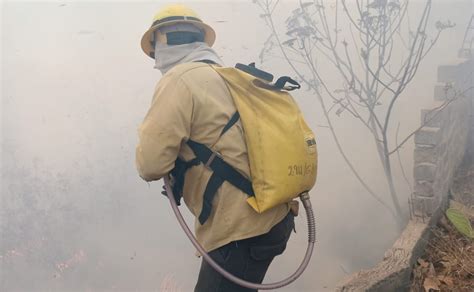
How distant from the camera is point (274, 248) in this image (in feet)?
6.57

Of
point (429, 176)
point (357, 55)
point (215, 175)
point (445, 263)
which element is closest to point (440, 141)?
point (429, 176)

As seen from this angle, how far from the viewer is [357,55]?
383 centimetres

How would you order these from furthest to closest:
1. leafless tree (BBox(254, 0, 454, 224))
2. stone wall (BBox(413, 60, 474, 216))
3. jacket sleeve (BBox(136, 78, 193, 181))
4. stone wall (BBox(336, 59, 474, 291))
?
leafless tree (BBox(254, 0, 454, 224))
stone wall (BBox(413, 60, 474, 216))
stone wall (BBox(336, 59, 474, 291))
jacket sleeve (BBox(136, 78, 193, 181))

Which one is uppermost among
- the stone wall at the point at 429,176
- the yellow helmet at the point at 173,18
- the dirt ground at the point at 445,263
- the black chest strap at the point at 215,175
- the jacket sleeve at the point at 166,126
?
the yellow helmet at the point at 173,18

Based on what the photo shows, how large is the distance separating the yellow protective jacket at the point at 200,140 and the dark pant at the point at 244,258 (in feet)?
0.20

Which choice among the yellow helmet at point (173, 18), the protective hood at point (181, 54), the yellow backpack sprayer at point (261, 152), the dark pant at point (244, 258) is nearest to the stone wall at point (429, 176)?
the dark pant at point (244, 258)

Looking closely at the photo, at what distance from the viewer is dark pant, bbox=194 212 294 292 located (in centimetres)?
194

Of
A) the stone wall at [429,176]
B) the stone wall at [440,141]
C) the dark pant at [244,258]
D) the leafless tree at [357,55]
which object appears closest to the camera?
the dark pant at [244,258]

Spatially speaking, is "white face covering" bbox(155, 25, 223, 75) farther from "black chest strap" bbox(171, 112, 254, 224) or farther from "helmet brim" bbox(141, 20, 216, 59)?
"black chest strap" bbox(171, 112, 254, 224)

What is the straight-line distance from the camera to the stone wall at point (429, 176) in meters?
2.70

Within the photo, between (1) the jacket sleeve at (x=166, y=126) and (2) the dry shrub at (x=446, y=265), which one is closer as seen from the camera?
(1) the jacket sleeve at (x=166, y=126)

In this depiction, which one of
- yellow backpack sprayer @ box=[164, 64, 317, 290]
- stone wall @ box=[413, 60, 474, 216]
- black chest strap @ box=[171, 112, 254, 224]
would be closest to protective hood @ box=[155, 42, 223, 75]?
yellow backpack sprayer @ box=[164, 64, 317, 290]

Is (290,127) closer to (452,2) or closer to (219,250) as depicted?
(219,250)

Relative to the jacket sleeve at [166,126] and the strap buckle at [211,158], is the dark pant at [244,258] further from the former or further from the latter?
the jacket sleeve at [166,126]
